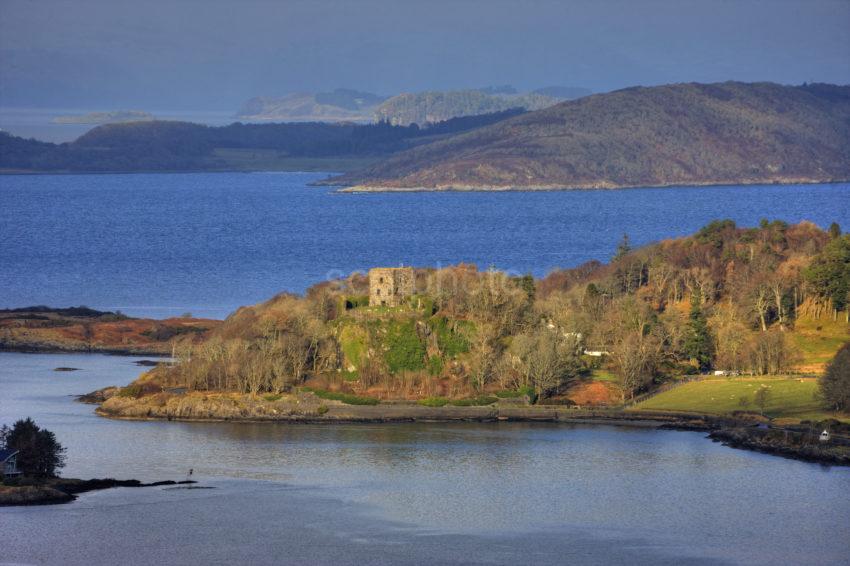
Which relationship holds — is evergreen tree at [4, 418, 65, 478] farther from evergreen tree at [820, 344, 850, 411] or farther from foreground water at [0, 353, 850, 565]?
evergreen tree at [820, 344, 850, 411]

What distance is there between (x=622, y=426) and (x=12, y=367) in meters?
41.6

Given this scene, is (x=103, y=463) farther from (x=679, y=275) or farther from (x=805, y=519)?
(x=679, y=275)

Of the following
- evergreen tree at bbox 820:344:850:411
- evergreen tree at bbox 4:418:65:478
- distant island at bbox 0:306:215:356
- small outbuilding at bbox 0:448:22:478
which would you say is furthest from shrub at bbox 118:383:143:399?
evergreen tree at bbox 820:344:850:411

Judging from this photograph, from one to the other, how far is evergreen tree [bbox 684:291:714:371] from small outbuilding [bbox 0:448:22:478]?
146ft

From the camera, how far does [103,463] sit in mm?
72562

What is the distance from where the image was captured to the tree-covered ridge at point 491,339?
91062mm

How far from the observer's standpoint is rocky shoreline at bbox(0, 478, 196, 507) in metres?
64.0

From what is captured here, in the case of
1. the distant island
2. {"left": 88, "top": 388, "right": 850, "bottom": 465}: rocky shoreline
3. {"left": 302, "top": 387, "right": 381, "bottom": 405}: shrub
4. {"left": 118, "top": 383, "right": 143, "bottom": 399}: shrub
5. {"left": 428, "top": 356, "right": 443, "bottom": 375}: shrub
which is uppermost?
the distant island

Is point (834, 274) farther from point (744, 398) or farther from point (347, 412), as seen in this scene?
point (347, 412)

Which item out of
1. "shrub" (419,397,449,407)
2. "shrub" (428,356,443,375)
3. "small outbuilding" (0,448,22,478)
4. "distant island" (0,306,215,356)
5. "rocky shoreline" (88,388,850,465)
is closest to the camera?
"small outbuilding" (0,448,22,478)

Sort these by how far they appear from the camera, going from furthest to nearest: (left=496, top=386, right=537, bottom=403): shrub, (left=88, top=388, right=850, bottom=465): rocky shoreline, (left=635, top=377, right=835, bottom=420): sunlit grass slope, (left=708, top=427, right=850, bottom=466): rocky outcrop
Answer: (left=496, top=386, right=537, bottom=403): shrub < (left=88, top=388, right=850, bottom=465): rocky shoreline < (left=635, top=377, right=835, bottom=420): sunlit grass slope < (left=708, top=427, right=850, bottom=466): rocky outcrop

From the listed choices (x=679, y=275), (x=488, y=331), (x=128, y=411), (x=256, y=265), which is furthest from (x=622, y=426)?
(x=256, y=265)

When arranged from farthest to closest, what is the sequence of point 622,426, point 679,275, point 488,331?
point 679,275 → point 488,331 → point 622,426

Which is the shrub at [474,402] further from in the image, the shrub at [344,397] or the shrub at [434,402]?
the shrub at [344,397]
